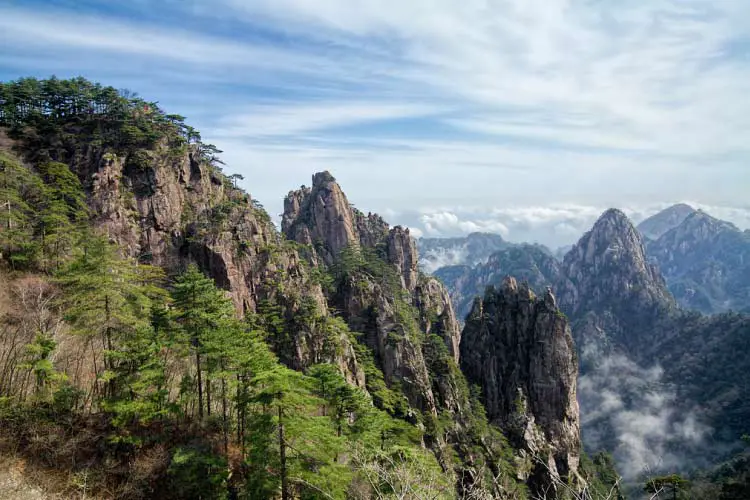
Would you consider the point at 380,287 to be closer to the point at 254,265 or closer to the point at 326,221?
the point at 254,265

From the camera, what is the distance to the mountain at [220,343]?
27.5 metres

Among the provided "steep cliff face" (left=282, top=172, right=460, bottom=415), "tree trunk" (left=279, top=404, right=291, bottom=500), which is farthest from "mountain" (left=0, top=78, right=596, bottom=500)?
"steep cliff face" (left=282, top=172, right=460, bottom=415)

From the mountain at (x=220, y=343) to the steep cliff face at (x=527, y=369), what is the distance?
50cm

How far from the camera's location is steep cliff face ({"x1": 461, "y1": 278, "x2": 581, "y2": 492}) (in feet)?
297

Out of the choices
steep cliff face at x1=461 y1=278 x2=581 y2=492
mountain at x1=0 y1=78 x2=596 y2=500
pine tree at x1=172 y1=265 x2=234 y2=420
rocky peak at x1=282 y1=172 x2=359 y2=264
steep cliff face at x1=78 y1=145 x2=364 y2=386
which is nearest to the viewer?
mountain at x1=0 y1=78 x2=596 y2=500

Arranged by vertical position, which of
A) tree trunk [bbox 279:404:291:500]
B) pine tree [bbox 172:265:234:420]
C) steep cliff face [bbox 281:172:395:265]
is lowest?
tree trunk [bbox 279:404:291:500]

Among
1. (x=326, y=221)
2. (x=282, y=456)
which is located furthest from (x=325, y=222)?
(x=282, y=456)

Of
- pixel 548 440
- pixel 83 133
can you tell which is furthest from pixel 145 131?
pixel 548 440

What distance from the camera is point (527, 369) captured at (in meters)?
102

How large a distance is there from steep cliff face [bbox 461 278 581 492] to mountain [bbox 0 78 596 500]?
1.64 ft

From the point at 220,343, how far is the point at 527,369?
88.2 m

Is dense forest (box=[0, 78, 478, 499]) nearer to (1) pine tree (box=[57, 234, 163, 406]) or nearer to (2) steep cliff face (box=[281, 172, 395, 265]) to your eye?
(1) pine tree (box=[57, 234, 163, 406])

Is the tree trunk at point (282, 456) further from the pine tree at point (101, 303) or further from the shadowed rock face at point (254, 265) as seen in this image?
the shadowed rock face at point (254, 265)

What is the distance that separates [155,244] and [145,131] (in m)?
21.8
